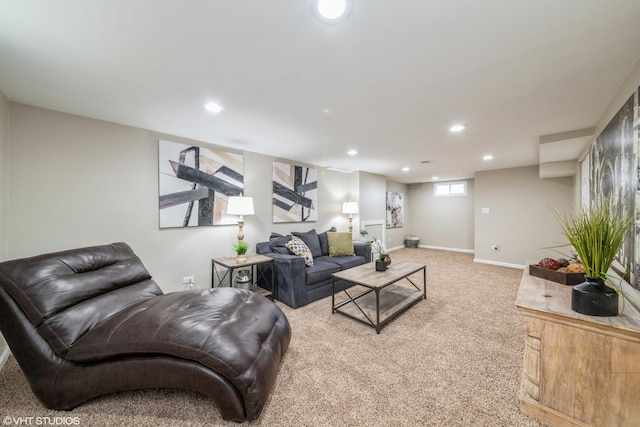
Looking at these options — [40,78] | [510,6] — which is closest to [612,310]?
[510,6]

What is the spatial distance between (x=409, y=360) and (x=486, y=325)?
119 cm

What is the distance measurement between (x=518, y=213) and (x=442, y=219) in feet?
7.23

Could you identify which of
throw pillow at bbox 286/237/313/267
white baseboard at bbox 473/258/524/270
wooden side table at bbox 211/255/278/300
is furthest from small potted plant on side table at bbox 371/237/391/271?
white baseboard at bbox 473/258/524/270

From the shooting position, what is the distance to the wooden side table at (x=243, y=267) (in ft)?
9.73

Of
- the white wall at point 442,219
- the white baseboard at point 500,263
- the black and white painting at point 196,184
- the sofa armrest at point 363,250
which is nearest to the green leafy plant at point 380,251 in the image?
the sofa armrest at point 363,250

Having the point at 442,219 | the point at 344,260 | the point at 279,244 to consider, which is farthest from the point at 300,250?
the point at 442,219

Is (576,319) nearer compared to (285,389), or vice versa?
(576,319)

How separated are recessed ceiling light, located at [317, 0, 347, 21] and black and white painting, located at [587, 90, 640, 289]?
1.90 meters

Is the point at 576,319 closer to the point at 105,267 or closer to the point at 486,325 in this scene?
the point at 486,325

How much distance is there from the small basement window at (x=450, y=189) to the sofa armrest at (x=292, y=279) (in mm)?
5878

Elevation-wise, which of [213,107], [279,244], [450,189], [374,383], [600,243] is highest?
[213,107]

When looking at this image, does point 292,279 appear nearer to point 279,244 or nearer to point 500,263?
point 279,244

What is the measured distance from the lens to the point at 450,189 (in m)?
7.06

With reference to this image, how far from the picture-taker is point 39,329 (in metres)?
1.39
